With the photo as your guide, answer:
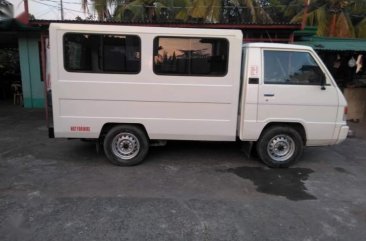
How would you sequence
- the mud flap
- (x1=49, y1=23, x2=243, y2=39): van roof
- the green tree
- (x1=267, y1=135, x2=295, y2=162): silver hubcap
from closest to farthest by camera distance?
(x1=49, y1=23, x2=243, y2=39): van roof < (x1=267, y1=135, x2=295, y2=162): silver hubcap < the mud flap < the green tree

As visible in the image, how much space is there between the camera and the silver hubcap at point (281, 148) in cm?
613

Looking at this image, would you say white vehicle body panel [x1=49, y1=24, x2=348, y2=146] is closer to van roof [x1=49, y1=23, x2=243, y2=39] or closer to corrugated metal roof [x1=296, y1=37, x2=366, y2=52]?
van roof [x1=49, y1=23, x2=243, y2=39]

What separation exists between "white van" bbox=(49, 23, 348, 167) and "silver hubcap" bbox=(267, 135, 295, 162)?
12cm

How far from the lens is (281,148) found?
20.4 feet

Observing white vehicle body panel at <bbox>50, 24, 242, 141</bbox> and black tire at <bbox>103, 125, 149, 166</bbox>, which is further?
black tire at <bbox>103, 125, 149, 166</bbox>

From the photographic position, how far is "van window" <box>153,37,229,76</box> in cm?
571

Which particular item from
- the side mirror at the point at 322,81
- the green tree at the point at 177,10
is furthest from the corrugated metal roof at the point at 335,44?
the green tree at the point at 177,10

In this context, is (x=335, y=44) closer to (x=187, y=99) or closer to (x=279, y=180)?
(x=279, y=180)

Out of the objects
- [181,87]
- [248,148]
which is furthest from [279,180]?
[181,87]

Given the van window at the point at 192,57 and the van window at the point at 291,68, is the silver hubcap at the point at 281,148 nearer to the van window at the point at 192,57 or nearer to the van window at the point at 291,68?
the van window at the point at 291,68

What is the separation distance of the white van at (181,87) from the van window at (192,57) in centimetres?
2

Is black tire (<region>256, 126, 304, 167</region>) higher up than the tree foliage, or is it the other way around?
the tree foliage

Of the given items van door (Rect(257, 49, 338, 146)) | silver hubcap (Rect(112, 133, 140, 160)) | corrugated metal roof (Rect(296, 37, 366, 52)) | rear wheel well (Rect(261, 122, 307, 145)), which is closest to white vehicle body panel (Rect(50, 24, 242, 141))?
silver hubcap (Rect(112, 133, 140, 160))

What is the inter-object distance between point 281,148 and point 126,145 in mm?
2736
